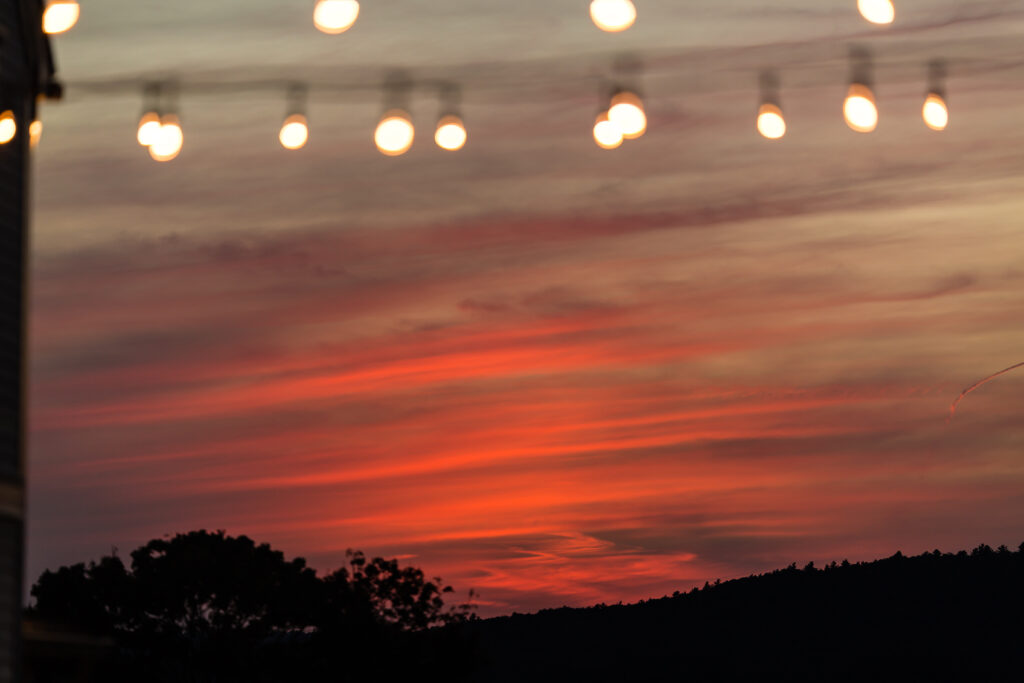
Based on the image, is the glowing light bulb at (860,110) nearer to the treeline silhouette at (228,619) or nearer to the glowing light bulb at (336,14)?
the glowing light bulb at (336,14)

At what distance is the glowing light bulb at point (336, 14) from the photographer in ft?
29.0

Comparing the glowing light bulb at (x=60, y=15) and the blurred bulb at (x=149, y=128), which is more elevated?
the glowing light bulb at (x=60, y=15)

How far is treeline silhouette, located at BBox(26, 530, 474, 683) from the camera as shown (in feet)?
184

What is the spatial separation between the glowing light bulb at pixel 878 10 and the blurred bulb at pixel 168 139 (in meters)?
4.89

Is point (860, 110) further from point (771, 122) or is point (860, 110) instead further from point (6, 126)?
point (6, 126)

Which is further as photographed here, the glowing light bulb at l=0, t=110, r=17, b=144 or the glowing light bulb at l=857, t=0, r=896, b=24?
the glowing light bulb at l=0, t=110, r=17, b=144

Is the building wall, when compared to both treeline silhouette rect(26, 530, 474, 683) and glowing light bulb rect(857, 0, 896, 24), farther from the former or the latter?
treeline silhouette rect(26, 530, 474, 683)

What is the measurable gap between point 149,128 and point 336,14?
233cm

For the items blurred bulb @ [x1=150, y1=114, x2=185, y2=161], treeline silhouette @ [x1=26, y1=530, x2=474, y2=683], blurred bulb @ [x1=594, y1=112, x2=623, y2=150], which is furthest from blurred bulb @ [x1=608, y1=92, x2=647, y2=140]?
treeline silhouette @ [x1=26, y1=530, x2=474, y2=683]

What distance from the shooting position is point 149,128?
1056 cm

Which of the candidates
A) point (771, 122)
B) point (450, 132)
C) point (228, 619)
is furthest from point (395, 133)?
point (228, 619)

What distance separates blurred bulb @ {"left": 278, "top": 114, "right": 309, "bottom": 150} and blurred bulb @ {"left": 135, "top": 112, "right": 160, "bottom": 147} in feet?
3.09

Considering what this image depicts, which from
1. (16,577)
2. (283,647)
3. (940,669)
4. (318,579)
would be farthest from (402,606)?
(940,669)

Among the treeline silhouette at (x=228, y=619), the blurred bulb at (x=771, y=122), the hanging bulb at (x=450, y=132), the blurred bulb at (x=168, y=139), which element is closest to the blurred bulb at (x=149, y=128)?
the blurred bulb at (x=168, y=139)
